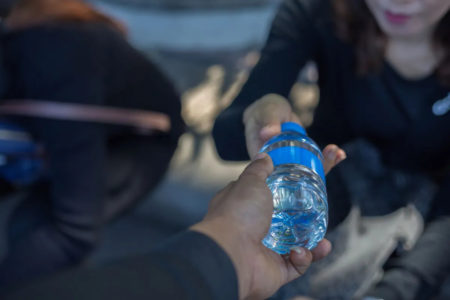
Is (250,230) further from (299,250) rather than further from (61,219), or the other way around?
(61,219)

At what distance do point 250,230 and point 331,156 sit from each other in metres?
0.13

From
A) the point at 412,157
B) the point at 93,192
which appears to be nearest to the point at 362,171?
the point at 412,157

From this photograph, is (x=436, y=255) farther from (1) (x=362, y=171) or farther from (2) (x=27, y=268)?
(2) (x=27, y=268)

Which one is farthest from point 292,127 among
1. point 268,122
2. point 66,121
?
point 66,121

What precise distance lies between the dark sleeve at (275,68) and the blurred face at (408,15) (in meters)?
0.13

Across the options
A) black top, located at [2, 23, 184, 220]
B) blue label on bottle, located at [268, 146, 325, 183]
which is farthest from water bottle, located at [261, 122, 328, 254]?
black top, located at [2, 23, 184, 220]

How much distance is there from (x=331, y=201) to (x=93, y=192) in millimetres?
660

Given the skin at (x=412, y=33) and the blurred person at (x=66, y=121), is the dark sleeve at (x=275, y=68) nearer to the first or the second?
the skin at (x=412, y=33)

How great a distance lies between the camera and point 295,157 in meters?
0.41

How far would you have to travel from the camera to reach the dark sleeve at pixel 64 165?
97 centimetres

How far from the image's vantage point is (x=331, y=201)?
0.50m

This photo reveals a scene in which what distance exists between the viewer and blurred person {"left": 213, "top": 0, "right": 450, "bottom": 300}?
1.65 ft

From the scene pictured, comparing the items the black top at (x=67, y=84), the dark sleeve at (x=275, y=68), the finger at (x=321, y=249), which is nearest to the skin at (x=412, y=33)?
the dark sleeve at (x=275, y=68)

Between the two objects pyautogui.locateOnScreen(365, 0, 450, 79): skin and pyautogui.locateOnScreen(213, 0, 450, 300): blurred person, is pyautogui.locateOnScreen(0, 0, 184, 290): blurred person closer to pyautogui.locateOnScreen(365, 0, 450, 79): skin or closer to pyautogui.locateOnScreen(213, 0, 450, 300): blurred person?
pyautogui.locateOnScreen(213, 0, 450, 300): blurred person
